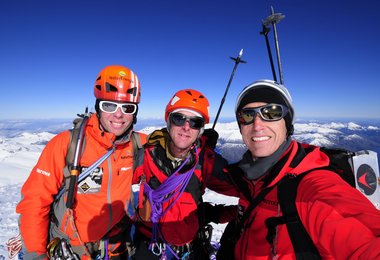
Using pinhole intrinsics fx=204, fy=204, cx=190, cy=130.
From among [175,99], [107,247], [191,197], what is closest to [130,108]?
[175,99]

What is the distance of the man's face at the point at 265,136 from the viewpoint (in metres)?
2.66

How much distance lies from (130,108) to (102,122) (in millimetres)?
632

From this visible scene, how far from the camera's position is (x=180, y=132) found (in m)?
4.19

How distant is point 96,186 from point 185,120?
2059mm

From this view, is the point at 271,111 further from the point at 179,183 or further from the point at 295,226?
the point at 179,183

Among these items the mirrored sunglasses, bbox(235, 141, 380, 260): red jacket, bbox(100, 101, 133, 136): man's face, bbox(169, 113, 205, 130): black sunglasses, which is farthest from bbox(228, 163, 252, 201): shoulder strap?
the mirrored sunglasses

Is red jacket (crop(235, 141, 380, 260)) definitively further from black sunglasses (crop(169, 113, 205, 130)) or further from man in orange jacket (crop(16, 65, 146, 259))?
man in orange jacket (crop(16, 65, 146, 259))

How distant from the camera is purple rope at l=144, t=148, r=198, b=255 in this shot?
3781mm

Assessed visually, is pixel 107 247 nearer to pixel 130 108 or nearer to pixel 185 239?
pixel 185 239

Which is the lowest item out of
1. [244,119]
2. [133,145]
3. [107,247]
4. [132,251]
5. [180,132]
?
[132,251]

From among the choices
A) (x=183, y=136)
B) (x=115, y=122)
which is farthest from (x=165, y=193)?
(x=115, y=122)

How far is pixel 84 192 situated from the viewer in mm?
3473

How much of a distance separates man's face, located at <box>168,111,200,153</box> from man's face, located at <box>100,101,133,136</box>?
95cm

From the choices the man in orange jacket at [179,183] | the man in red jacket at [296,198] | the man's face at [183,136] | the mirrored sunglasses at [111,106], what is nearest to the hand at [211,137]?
the man in orange jacket at [179,183]
